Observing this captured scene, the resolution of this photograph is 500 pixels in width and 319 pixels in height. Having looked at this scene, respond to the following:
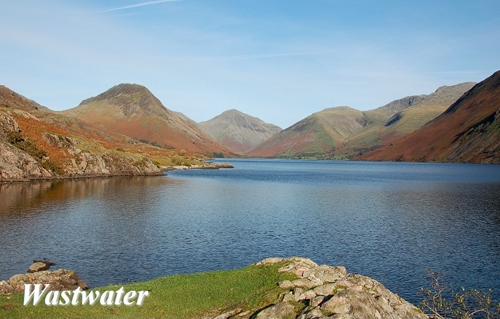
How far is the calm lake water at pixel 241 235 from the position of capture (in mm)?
35781

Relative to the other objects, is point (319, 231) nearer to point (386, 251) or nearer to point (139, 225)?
point (386, 251)

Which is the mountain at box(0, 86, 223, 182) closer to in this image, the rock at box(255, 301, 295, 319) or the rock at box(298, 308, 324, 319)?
the rock at box(255, 301, 295, 319)

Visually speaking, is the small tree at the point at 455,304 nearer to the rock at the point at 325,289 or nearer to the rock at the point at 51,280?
the rock at the point at 325,289

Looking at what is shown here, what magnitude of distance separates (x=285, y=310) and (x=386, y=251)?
27.8 m

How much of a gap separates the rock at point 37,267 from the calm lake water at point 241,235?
1.71 metres

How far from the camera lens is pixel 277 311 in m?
19.5

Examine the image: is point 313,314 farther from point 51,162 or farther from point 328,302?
point 51,162

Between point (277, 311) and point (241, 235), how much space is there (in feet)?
100

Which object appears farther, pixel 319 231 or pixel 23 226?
pixel 319 231

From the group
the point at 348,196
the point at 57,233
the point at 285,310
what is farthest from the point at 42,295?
the point at 348,196

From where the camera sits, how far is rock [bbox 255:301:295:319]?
19109mm

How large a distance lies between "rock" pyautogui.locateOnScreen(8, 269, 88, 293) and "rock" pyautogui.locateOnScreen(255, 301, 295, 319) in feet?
55.4

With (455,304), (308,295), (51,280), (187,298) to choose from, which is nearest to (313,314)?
(308,295)

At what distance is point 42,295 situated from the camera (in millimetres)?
23469
